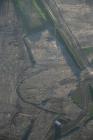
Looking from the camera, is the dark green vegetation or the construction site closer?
the construction site

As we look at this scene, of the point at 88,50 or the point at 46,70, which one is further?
the point at 88,50

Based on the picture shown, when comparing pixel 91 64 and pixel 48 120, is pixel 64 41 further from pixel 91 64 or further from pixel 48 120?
pixel 48 120

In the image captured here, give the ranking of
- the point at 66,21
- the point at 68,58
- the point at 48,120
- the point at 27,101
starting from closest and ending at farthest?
the point at 48,120, the point at 27,101, the point at 68,58, the point at 66,21

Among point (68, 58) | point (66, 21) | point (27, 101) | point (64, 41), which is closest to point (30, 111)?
point (27, 101)

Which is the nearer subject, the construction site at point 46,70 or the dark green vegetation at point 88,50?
the construction site at point 46,70

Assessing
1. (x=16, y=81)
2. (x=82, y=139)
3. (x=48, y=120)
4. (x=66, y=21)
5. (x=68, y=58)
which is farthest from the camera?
(x=66, y=21)

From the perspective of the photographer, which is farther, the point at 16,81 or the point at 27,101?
the point at 16,81
